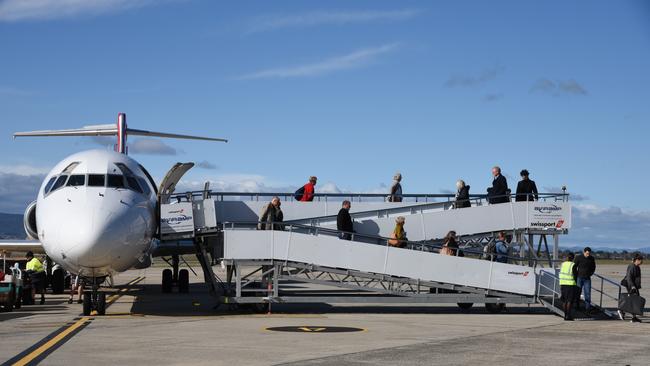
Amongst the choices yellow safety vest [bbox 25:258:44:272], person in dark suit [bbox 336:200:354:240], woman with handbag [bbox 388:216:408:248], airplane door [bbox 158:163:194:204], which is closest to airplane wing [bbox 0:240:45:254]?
yellow safety vest [bbox 25:258:44:272]

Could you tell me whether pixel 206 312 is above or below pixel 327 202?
below

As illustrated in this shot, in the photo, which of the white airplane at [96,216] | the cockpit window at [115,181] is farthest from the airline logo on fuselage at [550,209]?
the cockpit window at [115,181]

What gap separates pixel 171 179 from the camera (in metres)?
24.0

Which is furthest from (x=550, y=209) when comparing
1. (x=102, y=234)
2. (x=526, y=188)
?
(x=102, y=234)

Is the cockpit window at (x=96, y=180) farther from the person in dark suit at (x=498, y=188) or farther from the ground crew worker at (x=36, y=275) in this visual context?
the person in dark suit at (x=498, y=188)

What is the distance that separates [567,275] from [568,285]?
0.77 ft

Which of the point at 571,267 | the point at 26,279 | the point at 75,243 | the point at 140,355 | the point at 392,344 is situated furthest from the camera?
the point at 26,279

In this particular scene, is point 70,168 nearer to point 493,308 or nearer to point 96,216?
point 96,216

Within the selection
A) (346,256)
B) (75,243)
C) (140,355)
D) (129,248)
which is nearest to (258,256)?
(346,256)

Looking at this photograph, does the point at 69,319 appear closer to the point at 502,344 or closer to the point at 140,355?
the point at 140,355

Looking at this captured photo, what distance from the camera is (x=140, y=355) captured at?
1305 cm

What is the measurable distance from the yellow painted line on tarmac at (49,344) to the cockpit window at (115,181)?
3030 millimetres

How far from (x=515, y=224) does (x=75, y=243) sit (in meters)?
12.0

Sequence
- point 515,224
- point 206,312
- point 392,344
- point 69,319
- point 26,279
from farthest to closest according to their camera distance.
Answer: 1. point 26,279
2. point 515,224
3. point 206,312
4. point 69,319
5. point 392,344
